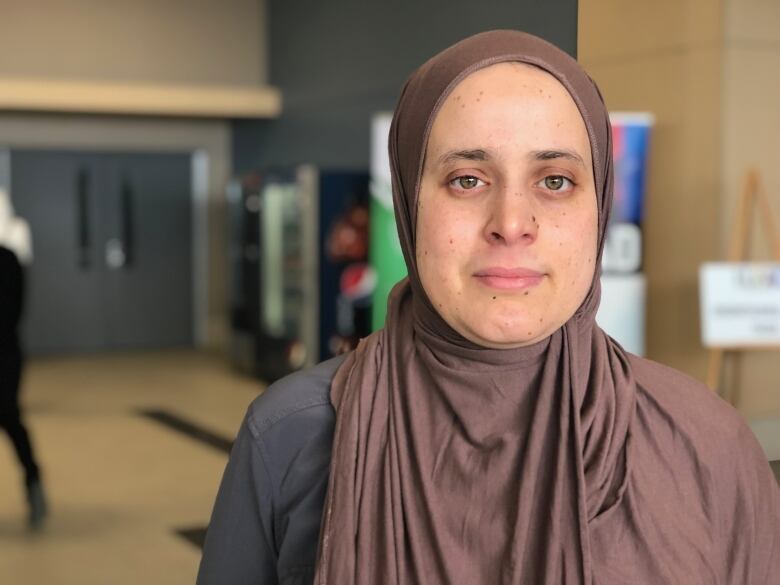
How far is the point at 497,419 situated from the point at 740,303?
1180mm

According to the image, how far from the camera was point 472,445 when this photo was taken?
1231mm

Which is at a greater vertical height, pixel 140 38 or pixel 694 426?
pixel 140 38

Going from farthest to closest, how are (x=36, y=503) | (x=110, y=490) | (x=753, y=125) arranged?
(x=110, y=490)
(x=753, y=125)
(x=36, y=503)

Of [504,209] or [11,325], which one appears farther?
[11,325]

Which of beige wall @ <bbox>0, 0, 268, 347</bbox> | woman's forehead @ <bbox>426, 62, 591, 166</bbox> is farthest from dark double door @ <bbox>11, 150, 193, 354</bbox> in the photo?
woman's forehead @ <bbox>426, 62, 591, 166</bbox>

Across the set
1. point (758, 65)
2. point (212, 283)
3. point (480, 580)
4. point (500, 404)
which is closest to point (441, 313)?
point (500, 404)

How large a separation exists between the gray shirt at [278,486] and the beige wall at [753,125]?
2.97 ft

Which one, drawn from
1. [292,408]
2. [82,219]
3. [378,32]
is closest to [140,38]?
[378,32]

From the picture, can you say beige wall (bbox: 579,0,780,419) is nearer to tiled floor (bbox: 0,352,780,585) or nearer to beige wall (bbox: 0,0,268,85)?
tiled floor (bbox: 0,352,780,585)

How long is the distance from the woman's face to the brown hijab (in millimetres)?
27

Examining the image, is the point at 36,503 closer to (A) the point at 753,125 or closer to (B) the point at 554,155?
(B) the point at 554,155

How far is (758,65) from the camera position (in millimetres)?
2146

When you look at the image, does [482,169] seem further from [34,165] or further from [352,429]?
[34,165]

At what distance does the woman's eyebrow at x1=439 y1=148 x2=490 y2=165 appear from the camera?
116 centimetres
